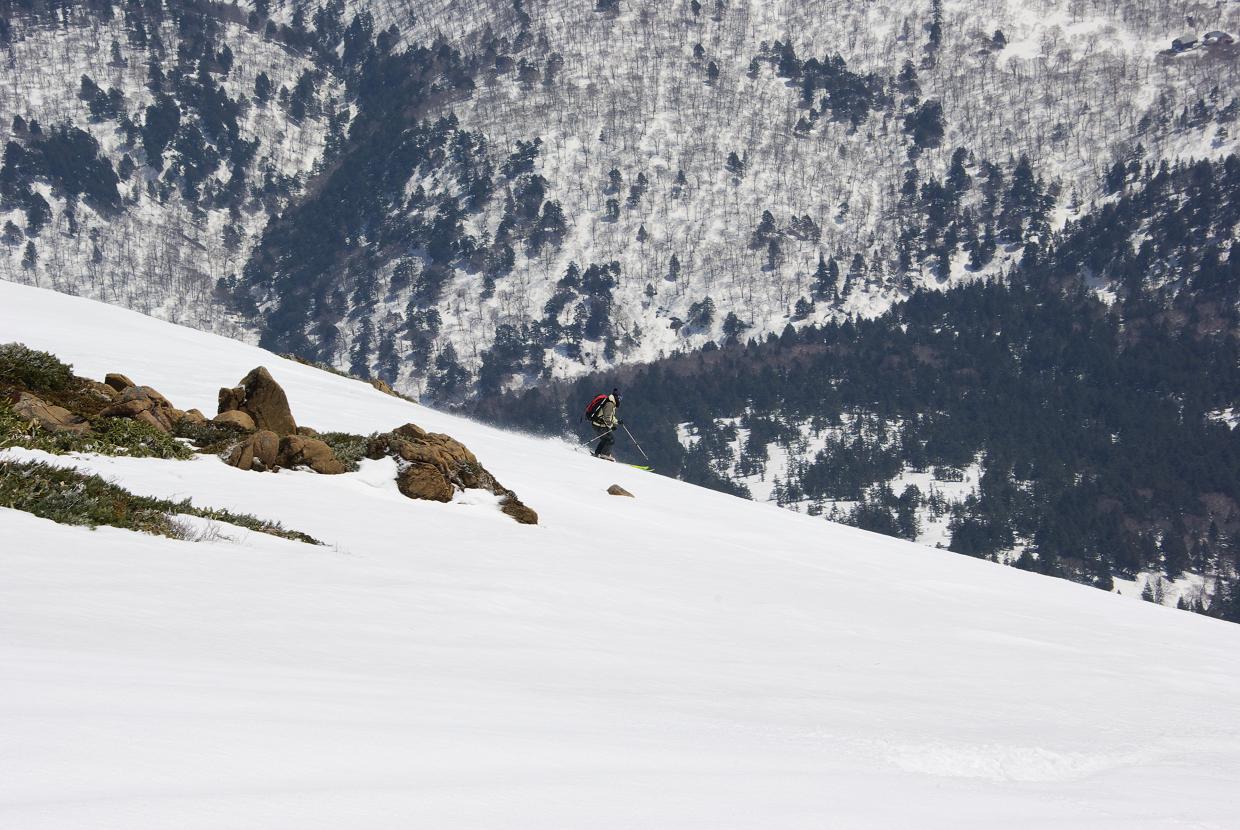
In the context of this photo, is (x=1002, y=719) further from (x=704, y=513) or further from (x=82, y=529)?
(x=704, y=513)

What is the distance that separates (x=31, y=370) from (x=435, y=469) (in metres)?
4.83

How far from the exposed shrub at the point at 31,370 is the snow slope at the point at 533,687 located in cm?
215

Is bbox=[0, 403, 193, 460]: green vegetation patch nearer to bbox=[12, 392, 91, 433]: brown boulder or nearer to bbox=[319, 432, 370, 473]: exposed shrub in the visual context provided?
bbox=[12, 392, 91, 433]: brown boulder

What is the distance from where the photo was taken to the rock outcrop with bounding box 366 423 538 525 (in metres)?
14.0

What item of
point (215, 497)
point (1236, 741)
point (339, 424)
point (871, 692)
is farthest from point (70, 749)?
point (339, 424)

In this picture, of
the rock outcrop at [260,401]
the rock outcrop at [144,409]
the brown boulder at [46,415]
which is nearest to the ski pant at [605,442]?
the rock outcrop at [260,401]

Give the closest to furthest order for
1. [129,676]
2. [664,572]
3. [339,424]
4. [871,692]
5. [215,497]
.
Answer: [129,676], [871,692], [215,497], [664,572], [339,424]

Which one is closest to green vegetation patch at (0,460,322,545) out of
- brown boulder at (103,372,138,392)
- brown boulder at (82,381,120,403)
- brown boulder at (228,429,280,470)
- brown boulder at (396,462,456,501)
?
brown boulder at (228,429,280,470)

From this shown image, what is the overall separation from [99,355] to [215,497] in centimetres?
1004

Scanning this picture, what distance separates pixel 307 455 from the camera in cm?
1409

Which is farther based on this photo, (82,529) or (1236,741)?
(82,529)

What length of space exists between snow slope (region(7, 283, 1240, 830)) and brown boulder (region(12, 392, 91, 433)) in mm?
716

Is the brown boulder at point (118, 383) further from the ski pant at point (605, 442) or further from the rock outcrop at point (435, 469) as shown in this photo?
the ski pant at point (605, 442)

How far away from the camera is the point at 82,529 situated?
7.90 m
